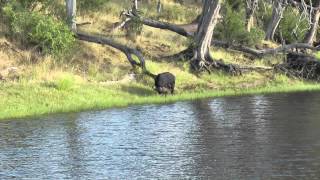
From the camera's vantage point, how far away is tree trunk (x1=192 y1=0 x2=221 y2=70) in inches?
1406

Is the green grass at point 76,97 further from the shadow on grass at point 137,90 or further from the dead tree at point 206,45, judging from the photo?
the dead tree at point 206,45

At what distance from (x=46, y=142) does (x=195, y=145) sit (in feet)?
12.9

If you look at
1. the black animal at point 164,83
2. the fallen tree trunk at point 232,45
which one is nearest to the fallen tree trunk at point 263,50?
the fallen tree trunk at point 232,45

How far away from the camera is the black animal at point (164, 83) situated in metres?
29.8

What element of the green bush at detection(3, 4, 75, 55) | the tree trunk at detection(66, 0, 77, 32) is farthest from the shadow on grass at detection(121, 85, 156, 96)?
the tree trunk at detection(66, 0, 77, 32)

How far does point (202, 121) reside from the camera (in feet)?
71.3

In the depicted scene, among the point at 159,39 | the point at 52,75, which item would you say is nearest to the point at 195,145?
the point at 52,75

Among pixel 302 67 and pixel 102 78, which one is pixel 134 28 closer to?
pixel 102 78

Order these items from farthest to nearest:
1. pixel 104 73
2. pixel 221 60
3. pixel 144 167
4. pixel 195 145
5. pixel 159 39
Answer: pixel 159 39 → pixel 221 60 → pixel 104 73 → pixel 195 145 → pixel 144 167

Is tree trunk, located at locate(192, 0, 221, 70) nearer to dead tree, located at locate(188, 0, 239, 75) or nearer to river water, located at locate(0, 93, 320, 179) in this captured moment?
dead tree, located at locate(188, 0, 239, 75)

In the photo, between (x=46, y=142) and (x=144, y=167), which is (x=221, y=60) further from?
(x=144, y=167)

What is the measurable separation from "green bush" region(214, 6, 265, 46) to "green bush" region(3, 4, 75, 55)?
14.2 metres

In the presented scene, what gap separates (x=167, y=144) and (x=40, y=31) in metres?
15.7

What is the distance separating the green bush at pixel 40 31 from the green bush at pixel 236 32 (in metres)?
14.2
